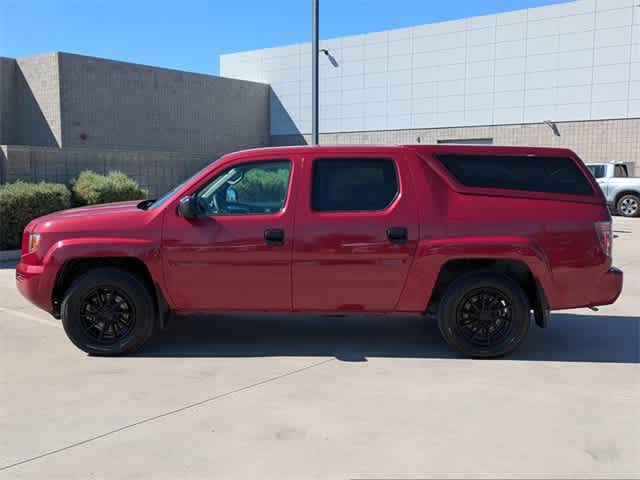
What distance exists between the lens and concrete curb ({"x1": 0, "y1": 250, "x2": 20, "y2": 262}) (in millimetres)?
10516

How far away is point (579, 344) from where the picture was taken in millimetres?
6129

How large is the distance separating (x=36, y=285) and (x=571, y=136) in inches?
1013

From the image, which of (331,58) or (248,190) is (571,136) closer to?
(331,58)

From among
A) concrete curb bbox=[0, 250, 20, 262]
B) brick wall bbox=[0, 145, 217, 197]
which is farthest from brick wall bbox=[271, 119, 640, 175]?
concrete curb bbox=[0, 250, 20, 262]

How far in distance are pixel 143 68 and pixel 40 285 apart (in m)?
24.1

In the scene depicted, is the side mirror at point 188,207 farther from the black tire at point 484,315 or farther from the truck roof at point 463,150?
the black tire at point 484,315

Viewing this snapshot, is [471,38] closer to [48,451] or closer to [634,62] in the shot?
[634,62]

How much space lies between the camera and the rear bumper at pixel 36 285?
5.52 m

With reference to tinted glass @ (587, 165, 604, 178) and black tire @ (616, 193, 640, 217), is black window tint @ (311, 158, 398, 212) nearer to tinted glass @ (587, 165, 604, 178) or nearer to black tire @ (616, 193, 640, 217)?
black tire @ (616, 193, 640, 217)

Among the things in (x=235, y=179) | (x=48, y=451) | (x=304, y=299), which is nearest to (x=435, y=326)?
(x=304, y=299)

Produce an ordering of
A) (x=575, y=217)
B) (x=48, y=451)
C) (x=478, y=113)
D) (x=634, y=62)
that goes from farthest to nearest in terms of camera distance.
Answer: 1. (x=478, y=113)
2. (x=634, y=62)
3. (x=575, y=217)
4. (x=48, y=451)

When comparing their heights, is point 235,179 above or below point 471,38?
below

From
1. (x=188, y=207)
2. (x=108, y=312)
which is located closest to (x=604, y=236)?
(x=188, y=207)

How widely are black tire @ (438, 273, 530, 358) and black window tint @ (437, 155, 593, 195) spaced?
85cm
